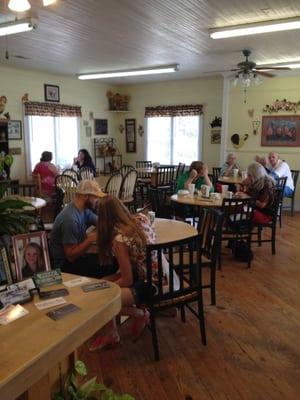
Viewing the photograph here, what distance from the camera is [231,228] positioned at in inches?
157

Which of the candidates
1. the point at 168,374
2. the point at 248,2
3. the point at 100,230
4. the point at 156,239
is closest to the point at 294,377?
the point at 168,374

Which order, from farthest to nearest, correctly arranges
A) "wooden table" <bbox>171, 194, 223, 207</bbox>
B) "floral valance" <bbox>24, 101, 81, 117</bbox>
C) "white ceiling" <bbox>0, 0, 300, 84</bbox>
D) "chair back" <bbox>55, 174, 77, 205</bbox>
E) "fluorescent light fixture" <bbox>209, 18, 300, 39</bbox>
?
"floral valance" <bbox>24, 101, 81, 117</bbox> < "chair back" <bbox>55, 174, 77, 205</bbox> < "wooden table" <bbox>171, 194, 223, 207</bbox> < "fluorescent light fixture" <bbox>209, 18, 300, 39</bbox> < "white ceiling" <bbox>0, 0, 300, 84</bbox>

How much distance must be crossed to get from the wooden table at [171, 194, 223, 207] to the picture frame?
362 centimetres

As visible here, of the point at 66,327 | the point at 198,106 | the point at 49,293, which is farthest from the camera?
the point at 198,106

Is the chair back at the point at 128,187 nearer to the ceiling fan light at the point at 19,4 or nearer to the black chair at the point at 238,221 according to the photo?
the black chair at the point at 238,221

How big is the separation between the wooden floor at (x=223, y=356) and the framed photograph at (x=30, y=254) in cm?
101

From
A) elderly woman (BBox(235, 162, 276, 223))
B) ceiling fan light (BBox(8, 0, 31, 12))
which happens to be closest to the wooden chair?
elderly woman (BBox(235, 162, 276, 223))

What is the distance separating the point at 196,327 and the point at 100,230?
3.73 feet

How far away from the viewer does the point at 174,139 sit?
8539 mm

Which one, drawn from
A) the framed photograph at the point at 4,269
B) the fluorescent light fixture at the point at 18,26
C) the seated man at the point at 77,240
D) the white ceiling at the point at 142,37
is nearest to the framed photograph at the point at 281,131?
the white ceiling at the point at 142,37

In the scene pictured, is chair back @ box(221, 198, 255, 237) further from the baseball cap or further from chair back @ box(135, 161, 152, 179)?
chair back @ box(135, 161, 152, 179)

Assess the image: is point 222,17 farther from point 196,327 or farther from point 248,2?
point 196,327

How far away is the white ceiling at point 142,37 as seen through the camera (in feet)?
11.0

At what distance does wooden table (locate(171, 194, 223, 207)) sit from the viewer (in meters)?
4.12
